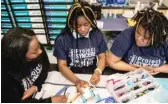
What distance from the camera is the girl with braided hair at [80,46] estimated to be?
1.10m

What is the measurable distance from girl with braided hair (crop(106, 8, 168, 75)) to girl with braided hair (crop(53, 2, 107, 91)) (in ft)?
0.38

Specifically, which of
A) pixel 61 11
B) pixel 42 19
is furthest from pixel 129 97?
pixel 42 19

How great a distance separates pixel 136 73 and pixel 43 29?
5.25 ft

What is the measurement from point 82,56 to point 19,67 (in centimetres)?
44

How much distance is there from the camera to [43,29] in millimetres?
2359

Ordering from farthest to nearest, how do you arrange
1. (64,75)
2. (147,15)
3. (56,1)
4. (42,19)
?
1. (42,19)
2. (56,1)
3. (64,75)
4. (147,15)

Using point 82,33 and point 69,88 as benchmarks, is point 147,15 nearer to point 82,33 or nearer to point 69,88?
point 82,33

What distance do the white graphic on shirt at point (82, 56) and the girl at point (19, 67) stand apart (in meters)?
0.28

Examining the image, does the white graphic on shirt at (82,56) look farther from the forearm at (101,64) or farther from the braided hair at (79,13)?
the braided hair at (79,13)

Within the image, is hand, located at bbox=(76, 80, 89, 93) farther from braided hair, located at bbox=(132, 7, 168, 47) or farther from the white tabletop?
braided hair, located at bbox=(132, 7, 168, 47)

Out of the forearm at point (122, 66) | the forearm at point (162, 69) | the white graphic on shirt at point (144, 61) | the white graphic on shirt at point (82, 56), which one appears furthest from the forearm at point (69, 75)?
the forearm at point (162, 69)

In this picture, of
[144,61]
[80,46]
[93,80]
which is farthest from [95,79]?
[144,61]

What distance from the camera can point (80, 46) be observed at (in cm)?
124

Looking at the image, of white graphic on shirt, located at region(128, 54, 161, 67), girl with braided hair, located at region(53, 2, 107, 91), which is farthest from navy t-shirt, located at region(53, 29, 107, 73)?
white graphic on shirt, located at region(128, 54, 161, 67)
